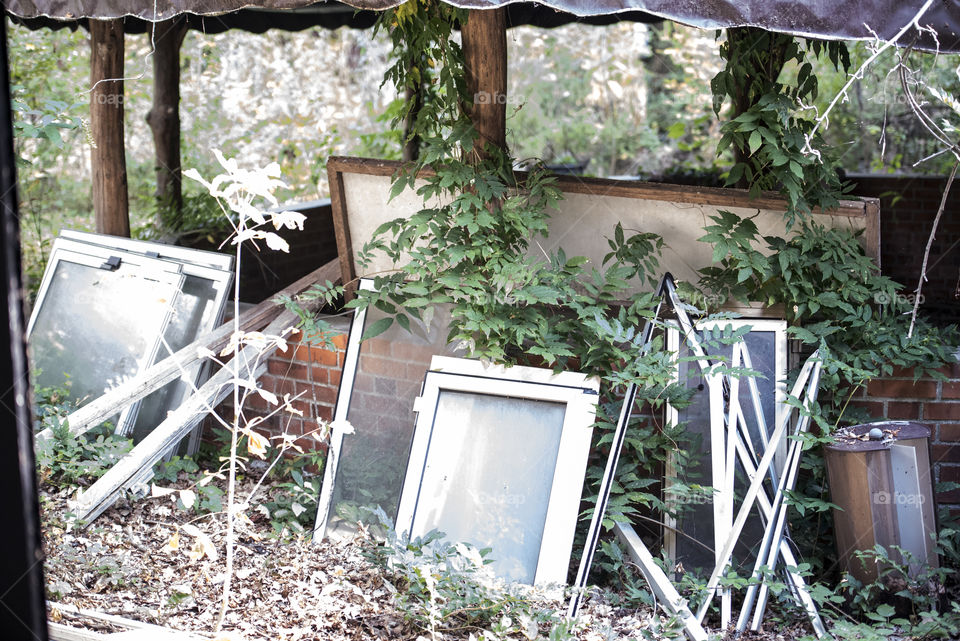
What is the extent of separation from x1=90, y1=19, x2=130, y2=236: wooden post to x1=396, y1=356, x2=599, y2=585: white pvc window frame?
2.83 metres

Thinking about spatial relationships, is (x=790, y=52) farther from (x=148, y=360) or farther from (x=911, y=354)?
(x=148, y=360)

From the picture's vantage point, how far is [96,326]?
4.53 m

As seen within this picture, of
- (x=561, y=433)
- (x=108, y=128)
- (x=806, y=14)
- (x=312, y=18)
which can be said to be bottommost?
(x=561, y=433)

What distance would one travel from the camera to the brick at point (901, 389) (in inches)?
140

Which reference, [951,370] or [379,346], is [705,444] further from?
[379,346]

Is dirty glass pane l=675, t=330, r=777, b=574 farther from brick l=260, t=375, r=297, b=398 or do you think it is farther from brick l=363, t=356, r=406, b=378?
brick l=260, t=375, r=297, b=398

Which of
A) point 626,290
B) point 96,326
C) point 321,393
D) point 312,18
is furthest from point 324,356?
point 312,18

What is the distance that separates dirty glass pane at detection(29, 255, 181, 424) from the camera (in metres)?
4.40

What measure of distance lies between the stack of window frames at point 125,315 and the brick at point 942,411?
347cm

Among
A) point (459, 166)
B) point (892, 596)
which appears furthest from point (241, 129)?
point (892, 596)

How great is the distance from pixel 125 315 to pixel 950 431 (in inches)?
164

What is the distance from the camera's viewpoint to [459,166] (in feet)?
12.0

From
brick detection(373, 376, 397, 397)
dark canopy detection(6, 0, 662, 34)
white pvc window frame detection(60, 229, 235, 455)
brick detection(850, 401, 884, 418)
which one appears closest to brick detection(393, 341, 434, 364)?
brick detection(373, 376, 397, 397)

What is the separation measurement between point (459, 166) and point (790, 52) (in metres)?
1.57
